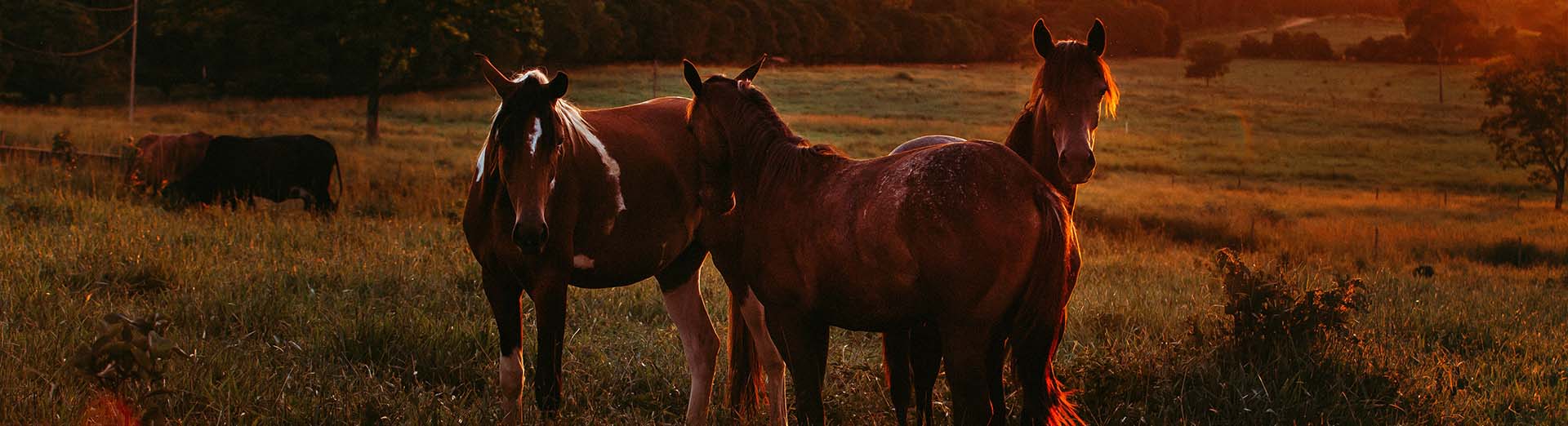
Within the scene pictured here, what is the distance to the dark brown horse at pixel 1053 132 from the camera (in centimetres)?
442

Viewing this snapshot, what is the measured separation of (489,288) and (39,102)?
5160cm

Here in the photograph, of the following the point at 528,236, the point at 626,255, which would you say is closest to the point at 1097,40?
the point at 626,255

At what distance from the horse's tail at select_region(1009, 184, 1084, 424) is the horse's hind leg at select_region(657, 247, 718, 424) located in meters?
2.19

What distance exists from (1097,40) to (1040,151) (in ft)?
2.05

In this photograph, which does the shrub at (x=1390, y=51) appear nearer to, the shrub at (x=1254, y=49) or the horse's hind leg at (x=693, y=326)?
the shrub at (x=1254, y=49)

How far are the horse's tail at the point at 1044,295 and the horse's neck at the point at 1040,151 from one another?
1429 mm

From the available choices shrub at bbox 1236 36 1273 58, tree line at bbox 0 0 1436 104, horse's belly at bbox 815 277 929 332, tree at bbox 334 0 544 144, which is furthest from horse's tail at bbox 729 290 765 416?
shrub at bbox 1236 36 1273 58

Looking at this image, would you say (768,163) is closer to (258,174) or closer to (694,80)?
(694,80)

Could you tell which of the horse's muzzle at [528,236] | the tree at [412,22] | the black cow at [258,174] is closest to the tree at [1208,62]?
the tree at [412,22]

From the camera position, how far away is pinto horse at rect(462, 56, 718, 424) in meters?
4.57

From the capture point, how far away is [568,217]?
503cm

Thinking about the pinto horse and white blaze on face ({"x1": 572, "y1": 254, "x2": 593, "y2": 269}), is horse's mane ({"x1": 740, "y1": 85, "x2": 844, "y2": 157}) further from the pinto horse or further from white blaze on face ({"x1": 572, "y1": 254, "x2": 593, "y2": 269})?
white blaze on face ({"x1": 572, "y1": 254, "x2": 593, "y2": 269})

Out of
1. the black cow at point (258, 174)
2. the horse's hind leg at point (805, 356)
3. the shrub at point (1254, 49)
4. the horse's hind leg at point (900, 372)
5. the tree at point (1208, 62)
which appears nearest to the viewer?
the horse's hind leg at point (805, 356)

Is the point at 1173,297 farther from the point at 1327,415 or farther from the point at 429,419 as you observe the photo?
the point at 429,419
